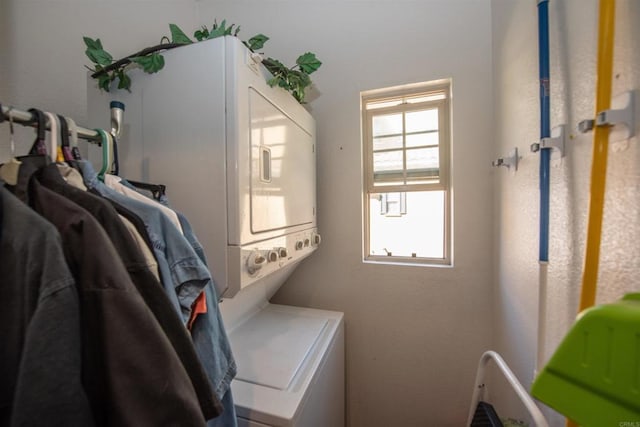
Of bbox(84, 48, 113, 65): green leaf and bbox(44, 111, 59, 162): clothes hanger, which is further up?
bbox(84, 48, 113, 65): green leaf

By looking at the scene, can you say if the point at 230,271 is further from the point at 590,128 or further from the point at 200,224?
the point at 590,128

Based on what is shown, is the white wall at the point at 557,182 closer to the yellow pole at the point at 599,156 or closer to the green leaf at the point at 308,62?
the yellow pole at the point at 599,156

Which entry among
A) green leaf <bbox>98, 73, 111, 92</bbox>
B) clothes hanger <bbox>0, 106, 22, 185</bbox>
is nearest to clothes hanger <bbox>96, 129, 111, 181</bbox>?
clothes hanger <bbox>0, 106, 22, 185</bbox>

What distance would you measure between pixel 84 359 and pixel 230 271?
51 centimetres

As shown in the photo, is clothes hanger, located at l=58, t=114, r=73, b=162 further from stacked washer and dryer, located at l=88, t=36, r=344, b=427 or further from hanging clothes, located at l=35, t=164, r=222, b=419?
stacked washer and dryer, located at l=88, t=36, r=344, b=427

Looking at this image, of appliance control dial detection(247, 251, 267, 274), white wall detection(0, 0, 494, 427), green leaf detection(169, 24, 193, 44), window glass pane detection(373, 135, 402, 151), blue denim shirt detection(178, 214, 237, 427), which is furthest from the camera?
window glass pane detection(373, 135, 402, 151)

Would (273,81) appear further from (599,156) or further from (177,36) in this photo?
(599,156)

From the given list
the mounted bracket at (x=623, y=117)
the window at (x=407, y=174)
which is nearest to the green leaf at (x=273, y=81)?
the window at (x=407, y=174)

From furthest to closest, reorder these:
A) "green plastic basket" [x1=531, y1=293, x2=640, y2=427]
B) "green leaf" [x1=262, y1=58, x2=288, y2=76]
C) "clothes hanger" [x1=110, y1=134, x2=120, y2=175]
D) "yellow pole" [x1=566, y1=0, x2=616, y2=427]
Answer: "green leaf" [x1=262, y1=58, x2=288, y2=76]
"clothes hanger" [x1=110, y1=134, x2=120, y2=175]
"yellow pole" [x1=566, y1=0, x2=616, y2=427]
"green plastic basket" [x1=531, y1=293, x2=640, y2=427]

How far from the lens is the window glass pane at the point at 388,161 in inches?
80.9

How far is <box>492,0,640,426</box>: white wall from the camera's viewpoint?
2.03 feet

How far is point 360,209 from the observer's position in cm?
199

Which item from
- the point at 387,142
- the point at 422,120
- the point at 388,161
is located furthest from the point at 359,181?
the point at 422,120

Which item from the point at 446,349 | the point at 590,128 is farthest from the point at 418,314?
the point at 590,128
